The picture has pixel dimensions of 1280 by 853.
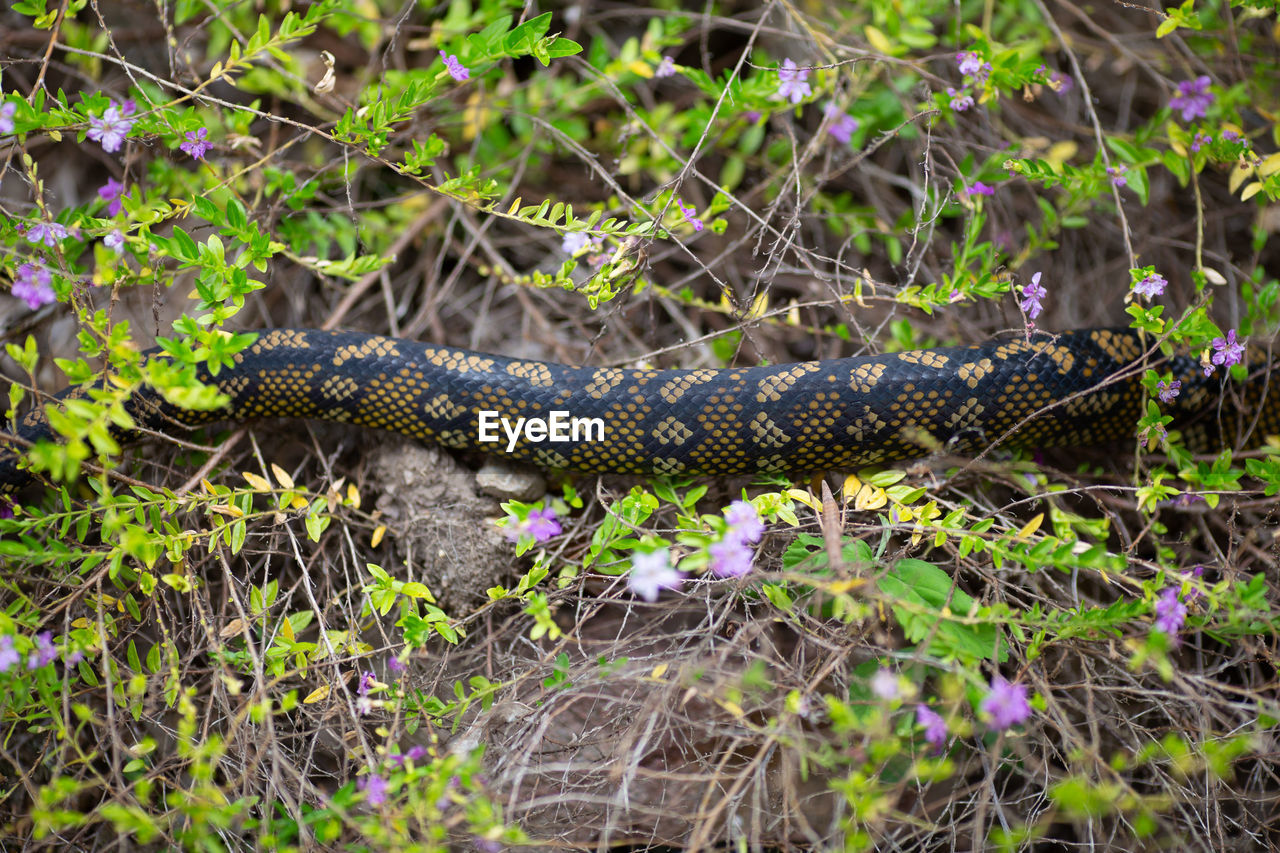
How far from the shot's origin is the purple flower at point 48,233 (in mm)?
2445

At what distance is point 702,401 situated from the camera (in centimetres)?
279

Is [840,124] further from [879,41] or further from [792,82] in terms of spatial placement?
[792,82]

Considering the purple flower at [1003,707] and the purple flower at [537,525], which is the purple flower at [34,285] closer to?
the purple flower at [537,525]

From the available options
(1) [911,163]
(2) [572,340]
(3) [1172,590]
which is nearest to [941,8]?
(1) [911,163]

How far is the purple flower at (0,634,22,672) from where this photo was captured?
2094mm

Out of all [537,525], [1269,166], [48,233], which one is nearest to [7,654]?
[48,233]

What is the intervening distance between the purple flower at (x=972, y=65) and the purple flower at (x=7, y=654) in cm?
330

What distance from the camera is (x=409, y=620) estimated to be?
238 centimetres

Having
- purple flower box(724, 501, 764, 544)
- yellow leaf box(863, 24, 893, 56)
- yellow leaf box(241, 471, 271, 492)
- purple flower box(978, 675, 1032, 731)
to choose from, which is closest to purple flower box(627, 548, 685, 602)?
purple flower box(724, 501, 764, 544)

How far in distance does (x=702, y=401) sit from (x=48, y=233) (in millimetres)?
2062

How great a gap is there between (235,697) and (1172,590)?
275cm

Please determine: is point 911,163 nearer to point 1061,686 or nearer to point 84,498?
point 1061,686

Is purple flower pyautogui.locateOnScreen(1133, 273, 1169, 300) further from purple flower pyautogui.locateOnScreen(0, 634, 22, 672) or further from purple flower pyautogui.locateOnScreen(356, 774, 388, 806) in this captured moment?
Result: purple flower pyautogui.locateOnScreen(0, 634, 22, 672)

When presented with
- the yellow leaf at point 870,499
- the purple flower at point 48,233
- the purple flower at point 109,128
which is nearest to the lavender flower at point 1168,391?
the yellow leaf at point 870,499
